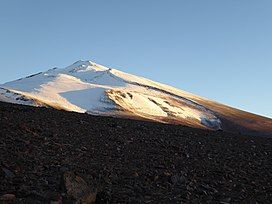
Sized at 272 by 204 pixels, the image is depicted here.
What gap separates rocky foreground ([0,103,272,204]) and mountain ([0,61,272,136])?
80059mm

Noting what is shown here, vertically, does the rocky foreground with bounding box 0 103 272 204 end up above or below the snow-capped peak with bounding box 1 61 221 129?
above

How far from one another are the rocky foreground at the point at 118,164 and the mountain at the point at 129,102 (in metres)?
80.1

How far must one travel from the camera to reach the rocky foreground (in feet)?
34.7

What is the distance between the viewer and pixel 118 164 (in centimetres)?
1422

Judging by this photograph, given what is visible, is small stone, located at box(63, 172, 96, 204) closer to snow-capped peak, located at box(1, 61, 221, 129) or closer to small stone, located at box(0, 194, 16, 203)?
small stone, located at box(0, 194, 16, 203)

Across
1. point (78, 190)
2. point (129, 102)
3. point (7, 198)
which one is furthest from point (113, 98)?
point (7, 198)

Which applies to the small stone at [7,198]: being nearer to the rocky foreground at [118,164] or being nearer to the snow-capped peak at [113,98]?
the rocky foreground at [118,164]

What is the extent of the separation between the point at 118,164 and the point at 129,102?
356 feet

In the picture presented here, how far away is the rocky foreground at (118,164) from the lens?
1057cm

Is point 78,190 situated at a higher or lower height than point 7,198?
higher

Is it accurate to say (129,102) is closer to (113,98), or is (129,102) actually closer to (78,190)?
(113,98)

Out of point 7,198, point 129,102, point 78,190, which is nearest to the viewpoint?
point 7,198

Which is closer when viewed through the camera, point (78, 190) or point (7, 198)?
point (7, 198)

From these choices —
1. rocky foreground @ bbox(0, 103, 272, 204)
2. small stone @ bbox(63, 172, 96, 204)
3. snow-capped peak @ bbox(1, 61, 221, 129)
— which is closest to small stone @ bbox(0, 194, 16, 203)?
rocky foreground @ bbox(0, 103, 272, 204)
